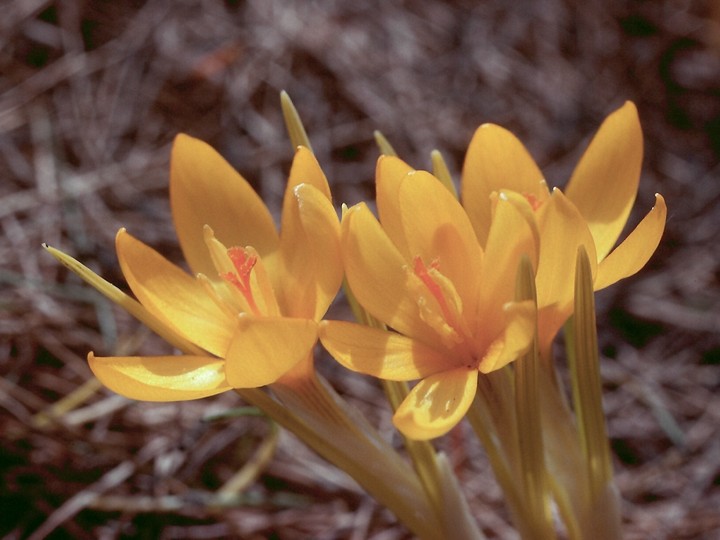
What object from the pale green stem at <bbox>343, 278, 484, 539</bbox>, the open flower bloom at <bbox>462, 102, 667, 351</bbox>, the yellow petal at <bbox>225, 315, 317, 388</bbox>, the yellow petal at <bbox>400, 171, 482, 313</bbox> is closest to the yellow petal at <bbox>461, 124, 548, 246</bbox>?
the open flower bloom at <bbox>462, 102, 667, 351</bbox>

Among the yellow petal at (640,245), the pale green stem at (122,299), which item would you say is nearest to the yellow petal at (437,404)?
the yellow petal at (640,245)

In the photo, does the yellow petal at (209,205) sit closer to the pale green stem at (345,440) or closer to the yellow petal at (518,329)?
the pale green stem at (345,440)

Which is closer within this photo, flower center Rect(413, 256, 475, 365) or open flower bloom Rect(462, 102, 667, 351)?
flower center Rect(413, 256, 475, 365)

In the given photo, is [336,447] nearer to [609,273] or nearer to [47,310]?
[609,273]

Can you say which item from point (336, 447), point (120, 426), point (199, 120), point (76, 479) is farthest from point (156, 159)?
point (336, 447)

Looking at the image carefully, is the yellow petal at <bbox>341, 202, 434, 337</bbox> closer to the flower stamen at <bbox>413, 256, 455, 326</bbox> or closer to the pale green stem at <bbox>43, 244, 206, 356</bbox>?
the flower stamen at <bbox>413, 256, 455, 326</bbox>

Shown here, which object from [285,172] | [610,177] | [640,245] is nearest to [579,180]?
[610,177]
